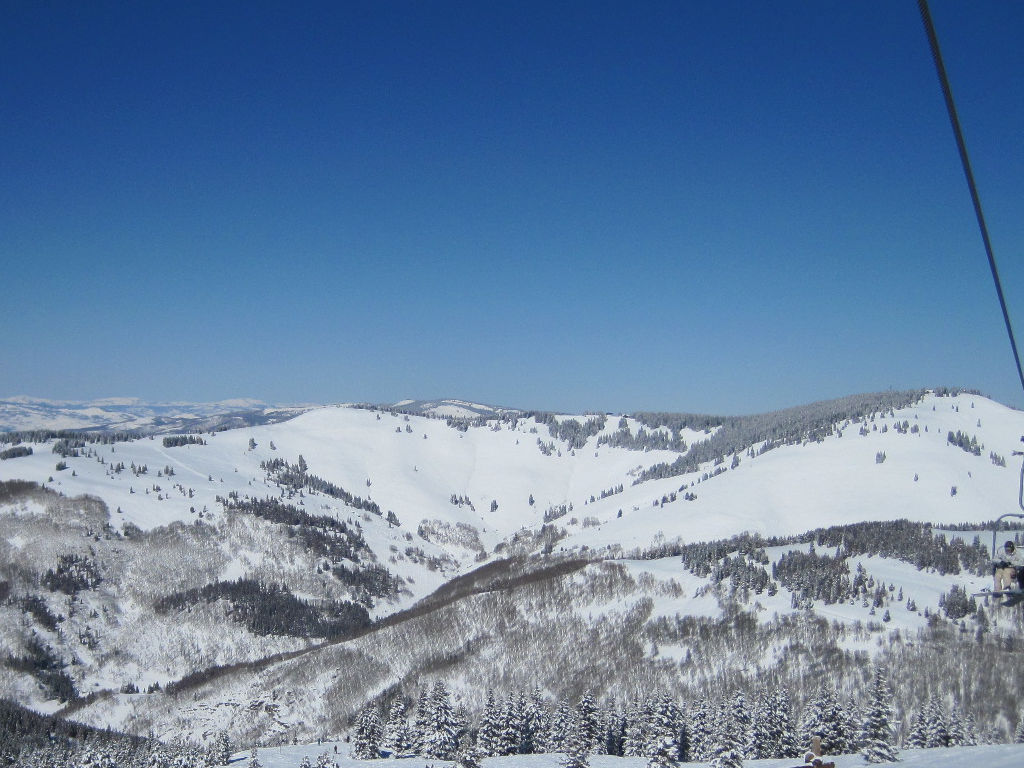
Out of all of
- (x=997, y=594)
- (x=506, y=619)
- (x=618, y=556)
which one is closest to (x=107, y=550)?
(x=506, y=619)

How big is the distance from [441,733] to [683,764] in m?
26.9

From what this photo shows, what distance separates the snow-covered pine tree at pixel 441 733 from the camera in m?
75.9

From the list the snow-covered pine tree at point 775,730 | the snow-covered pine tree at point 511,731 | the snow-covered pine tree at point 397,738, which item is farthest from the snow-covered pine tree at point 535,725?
the snow-covered pine tree at point 775,730

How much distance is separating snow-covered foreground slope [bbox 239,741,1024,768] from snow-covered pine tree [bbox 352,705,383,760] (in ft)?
10.9

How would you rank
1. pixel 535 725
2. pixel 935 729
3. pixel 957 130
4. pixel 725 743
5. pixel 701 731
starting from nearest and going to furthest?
pixel 957 130, pixel 725 743, pixel 935 729, pixel 701 731, pixel 535 725

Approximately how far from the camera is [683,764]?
63.5 metres

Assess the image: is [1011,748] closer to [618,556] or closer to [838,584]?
[838,584]

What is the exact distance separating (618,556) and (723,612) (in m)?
65.5

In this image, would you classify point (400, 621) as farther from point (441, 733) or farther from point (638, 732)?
point (638, 732)

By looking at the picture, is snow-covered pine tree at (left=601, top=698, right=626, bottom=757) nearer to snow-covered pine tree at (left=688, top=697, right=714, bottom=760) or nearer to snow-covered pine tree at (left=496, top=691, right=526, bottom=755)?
snow-covered pine tree at (left=688, top=697, right=714, bottom=760)

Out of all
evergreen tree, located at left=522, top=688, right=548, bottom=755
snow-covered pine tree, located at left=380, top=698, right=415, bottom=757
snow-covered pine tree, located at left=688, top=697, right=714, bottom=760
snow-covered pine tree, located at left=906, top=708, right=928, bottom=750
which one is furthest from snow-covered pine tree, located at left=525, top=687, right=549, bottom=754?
snow-covered pine tree, located at left=906, top=708, right=928, bottom=750

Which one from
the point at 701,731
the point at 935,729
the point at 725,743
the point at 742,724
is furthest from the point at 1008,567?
the point at 701,731

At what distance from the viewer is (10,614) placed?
15100cm

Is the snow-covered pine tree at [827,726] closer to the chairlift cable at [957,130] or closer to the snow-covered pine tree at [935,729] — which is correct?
the snow-covered pine tree at [935,729]
